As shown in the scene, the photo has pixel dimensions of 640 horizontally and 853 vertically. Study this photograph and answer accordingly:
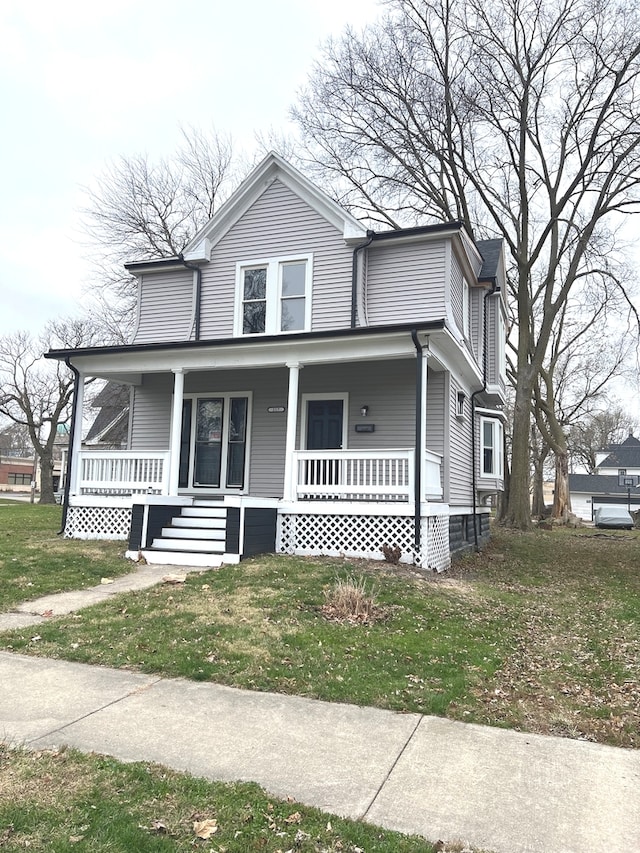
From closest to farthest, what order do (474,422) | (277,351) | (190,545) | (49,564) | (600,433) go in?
(49,564)
(190,545)
(277,351)
(474,422)
(600,433)

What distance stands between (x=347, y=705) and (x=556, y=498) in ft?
97.0

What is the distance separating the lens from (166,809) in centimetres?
293

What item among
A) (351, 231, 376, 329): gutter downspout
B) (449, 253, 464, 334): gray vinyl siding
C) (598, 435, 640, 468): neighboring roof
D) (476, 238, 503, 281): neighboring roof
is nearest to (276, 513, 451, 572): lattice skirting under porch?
(351, 231, 376, 329): gutter downspout

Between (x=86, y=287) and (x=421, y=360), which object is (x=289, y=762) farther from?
(x=86, y=287)

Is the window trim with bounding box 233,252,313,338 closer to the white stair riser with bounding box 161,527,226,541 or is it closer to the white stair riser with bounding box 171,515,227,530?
the white stair riser with bounding box 171,515,227,530

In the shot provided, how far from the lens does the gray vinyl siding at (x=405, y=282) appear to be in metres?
12.9

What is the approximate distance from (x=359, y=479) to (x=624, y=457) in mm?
55968

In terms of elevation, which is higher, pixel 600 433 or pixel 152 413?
pixel 600 433

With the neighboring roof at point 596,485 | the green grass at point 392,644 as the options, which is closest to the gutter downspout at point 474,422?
the green grass at point 392,644

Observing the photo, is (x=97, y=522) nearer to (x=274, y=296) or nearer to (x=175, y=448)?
(x=175, y=448)

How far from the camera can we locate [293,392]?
11148 millimetres

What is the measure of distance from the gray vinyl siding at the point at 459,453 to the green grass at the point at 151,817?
33.4 feet

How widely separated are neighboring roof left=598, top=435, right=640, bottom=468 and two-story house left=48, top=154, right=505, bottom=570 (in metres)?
49.8

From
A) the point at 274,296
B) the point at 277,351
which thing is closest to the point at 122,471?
the point at 277,351
